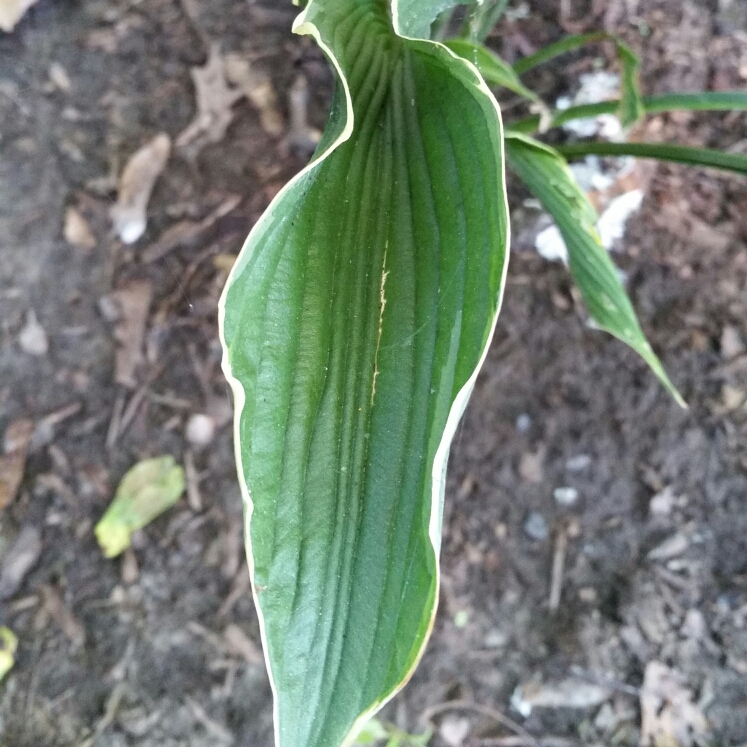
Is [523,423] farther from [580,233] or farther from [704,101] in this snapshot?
[704,101]

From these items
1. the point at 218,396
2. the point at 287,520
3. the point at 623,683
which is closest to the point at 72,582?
the point at 218,396

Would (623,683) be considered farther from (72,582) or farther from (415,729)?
(72,582)

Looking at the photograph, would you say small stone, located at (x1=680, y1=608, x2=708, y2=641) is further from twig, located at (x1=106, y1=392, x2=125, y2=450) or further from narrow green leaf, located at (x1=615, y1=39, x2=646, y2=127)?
twig, located at (x1=106, y1=392, x2=125, y2=450)

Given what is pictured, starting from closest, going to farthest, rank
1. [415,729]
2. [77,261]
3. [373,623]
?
[373,623], [415,729], [77,261]

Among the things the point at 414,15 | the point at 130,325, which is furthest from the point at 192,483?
the point at 414,15

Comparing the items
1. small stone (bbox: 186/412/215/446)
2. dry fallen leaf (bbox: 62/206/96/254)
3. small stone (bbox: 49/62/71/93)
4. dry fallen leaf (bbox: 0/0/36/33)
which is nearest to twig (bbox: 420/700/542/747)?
small stone (bbox: 186/412/215/446)

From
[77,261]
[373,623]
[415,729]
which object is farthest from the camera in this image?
[77,261]

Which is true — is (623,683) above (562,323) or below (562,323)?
below
